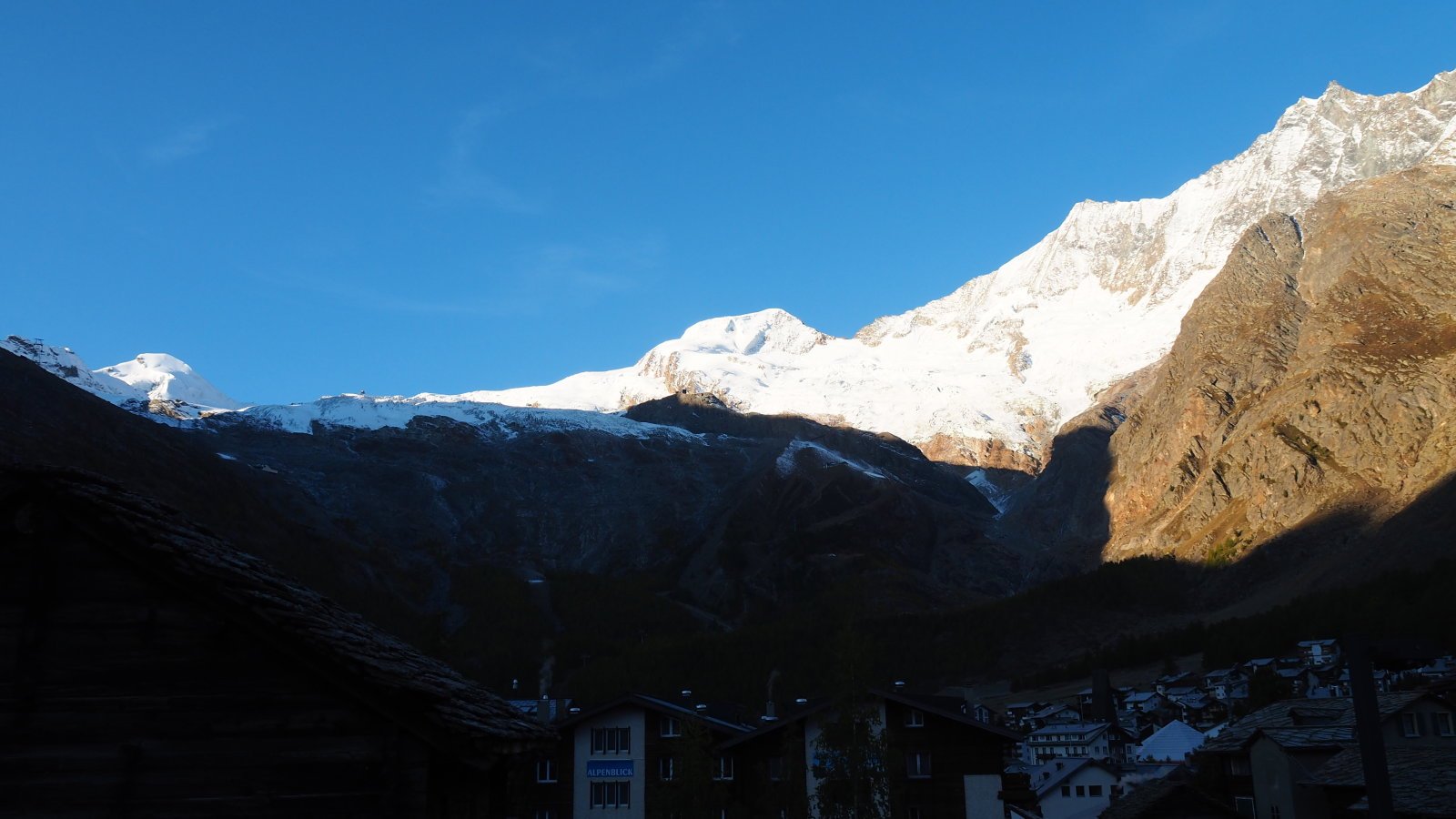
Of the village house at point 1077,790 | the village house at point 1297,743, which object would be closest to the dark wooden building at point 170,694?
the village house at point 1297,743

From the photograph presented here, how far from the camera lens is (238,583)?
9.16m

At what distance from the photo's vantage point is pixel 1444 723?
42188mm

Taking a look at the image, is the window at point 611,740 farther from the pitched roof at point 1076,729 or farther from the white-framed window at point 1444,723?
the pitched roof at point 1076,729

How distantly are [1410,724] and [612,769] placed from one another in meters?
33.4

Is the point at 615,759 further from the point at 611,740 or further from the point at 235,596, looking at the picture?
the point at 235,596

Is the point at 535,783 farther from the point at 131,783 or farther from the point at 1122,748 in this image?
the point at 1122,748

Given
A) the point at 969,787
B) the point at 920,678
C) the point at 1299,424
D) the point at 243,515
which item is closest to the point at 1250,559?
the point at 1299,424

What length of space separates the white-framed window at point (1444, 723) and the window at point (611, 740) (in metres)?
33.4

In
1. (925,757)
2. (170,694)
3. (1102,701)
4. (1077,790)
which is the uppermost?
(1102,701)

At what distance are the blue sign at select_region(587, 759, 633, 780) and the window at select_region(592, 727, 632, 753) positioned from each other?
1.83 ft

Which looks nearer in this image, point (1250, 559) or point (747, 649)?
point (747, 649)

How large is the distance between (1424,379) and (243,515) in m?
197

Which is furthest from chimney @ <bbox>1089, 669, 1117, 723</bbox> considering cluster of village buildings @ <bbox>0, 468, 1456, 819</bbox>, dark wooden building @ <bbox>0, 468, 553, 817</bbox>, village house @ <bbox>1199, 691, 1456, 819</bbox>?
dark wooden building @ <bbox>0, 468, 553, 817</bbox>

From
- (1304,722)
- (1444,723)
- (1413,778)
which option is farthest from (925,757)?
(1444,723)
